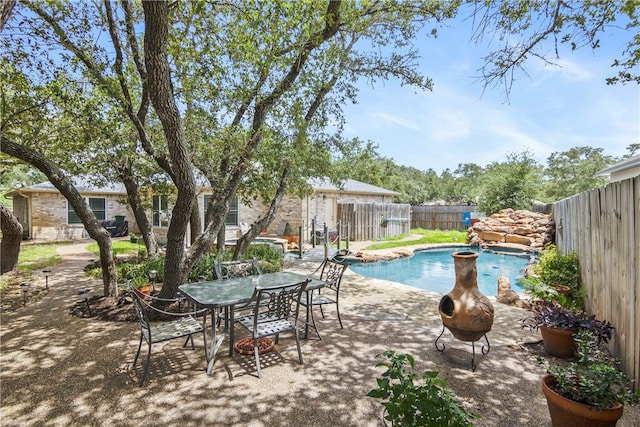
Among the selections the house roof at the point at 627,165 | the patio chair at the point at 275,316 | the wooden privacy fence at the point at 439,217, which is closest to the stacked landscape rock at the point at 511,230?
the wooden privacy fence at the point at 439,217

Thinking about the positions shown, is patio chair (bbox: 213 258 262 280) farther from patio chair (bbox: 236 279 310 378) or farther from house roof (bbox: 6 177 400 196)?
house roof (bbox: 6 177 400 196)

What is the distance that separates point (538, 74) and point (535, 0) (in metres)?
0.91

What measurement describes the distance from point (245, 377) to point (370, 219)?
13.4 m

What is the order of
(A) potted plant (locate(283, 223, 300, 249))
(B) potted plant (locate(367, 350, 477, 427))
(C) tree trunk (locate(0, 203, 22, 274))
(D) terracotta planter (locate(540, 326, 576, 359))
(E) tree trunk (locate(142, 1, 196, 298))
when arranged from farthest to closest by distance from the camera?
1. (A) potted plant (locate(283, 223, 300, 249))
2. (C) tree trunk (locate(0, 203, 22, 274))
3. (D) terracotta planter (locate(540, 326, 576, 359))
4. (E) tree trunk (locate(142, 1, 196, 298))
5. (B) potted plant (locate(367, 350, 477, 427))

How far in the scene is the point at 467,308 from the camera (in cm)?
326

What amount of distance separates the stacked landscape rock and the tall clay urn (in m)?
11.1

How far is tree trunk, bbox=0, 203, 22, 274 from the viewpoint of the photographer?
6621 mm

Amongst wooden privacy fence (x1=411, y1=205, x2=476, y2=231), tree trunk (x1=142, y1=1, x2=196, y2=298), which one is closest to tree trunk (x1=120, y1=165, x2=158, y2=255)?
tree trunk (x1=142, y1=1, x2=196, y2=298)

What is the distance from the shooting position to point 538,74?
4.43 m

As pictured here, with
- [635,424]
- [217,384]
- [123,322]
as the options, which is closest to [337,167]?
[123,322]

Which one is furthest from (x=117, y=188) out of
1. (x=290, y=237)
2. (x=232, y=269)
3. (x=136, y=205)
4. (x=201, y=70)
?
(x=232, y=269)

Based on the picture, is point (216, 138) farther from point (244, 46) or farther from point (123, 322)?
point (123, 322)

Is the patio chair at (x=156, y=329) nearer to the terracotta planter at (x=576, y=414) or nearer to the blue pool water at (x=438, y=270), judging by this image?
the terracotta planter at (x=576, y=414)

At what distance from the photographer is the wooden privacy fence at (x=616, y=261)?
8.91 ft
